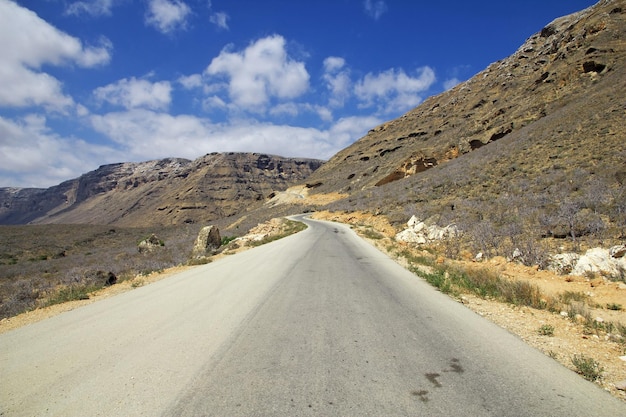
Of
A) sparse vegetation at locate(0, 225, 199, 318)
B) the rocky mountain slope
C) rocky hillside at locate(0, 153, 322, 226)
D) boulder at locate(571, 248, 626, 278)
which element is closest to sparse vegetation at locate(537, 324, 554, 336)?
boulder at locate(571, 248, 626, 278)

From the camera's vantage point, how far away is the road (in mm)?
2732

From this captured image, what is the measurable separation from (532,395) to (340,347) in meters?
1.90

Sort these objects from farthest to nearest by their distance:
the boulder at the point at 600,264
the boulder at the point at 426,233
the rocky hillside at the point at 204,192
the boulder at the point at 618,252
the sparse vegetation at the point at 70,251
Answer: the rocky hillside at the point at 204,192, the sparse vegetation at the point at 70,251, the boulder at the point at 426,233, the boulder at the point at 618,252, the boulder at the point at 600,264

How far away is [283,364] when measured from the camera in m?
3.44

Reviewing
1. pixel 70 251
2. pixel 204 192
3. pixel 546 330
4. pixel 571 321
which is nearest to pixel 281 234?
pixel 571 321

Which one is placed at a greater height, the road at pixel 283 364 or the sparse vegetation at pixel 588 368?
the road at pixel 283 364

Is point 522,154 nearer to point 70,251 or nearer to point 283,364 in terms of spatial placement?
point 283,364

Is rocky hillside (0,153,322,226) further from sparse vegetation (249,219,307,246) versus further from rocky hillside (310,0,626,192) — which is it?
sparse vegetation (249,219,307,246)

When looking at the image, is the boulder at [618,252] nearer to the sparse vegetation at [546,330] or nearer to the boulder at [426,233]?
the sparse vegetation at [546,330]

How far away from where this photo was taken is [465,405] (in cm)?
271

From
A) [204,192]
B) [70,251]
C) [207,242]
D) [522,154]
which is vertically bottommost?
[70,251]

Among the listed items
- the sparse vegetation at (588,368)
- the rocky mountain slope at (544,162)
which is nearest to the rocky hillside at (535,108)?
the rocky mountain slope at (544,162)

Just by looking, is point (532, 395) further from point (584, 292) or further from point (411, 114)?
point (411, 114)

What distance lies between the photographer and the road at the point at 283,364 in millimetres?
2732
